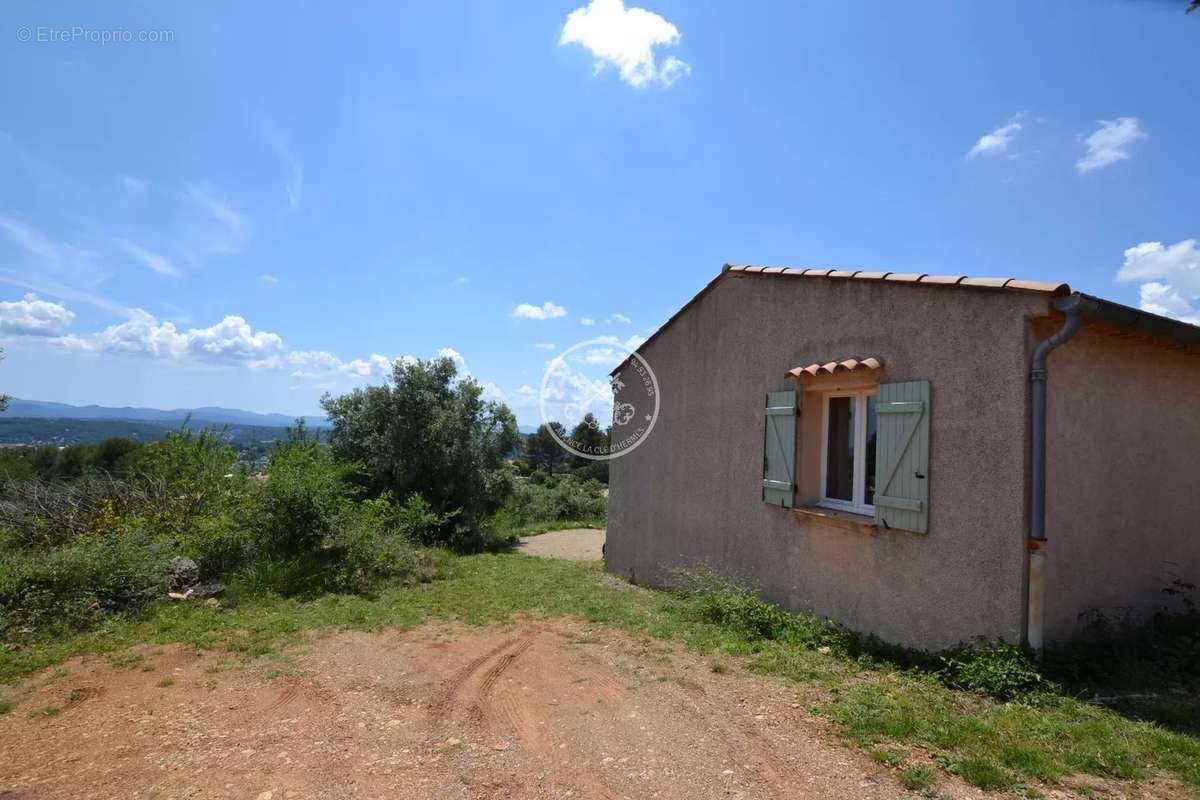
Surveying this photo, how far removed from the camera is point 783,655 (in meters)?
5.04

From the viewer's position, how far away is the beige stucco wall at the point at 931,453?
4547 millimetres

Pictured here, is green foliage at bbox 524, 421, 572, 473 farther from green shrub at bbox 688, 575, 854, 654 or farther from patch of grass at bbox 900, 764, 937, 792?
patch of grass at bbox 900, 764, 937, 792

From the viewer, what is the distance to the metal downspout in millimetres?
4383

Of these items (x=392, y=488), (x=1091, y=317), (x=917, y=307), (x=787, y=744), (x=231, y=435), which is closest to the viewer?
(x=787, y=744)

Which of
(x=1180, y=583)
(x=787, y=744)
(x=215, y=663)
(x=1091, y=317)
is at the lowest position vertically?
(x=215, y=663)

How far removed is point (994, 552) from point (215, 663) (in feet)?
21.0

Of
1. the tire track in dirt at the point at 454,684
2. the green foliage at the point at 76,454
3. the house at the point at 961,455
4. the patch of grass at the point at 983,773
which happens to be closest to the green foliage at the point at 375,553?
the tire track in dirt at the point at 454,684

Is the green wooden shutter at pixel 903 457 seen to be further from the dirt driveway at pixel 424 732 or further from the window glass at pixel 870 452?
the dirt driveway at pixel 424 732

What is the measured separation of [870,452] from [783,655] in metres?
2.08

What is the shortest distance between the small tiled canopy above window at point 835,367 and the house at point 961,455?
0.08 feet

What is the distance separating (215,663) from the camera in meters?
5.11

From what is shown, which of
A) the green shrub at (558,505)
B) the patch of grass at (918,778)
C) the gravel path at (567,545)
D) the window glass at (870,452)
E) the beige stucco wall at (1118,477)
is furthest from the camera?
the green shrub at (558,505)

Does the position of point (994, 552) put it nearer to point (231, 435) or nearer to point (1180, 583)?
point (1180, 583)

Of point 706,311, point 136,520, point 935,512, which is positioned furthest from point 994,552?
point 136,520
